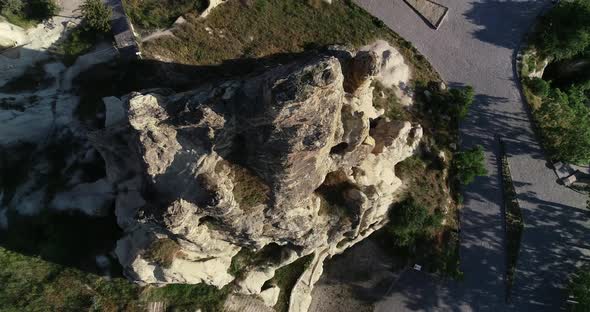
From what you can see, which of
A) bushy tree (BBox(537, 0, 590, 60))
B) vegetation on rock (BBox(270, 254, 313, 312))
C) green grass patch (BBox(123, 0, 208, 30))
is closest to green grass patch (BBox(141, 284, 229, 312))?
vegetation on rock (BBox(270, 254, 313, 312))

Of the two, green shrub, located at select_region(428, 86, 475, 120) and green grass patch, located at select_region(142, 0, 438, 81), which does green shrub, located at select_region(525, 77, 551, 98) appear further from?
green grass patch, located at select_region(142, 0, 438, 81)

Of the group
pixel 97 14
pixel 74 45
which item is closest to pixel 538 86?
pixel 97 14

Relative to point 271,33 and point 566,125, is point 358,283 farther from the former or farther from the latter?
point 566,125

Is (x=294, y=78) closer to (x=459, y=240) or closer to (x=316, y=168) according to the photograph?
(x=316, y=168)

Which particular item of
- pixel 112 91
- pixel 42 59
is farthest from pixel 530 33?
pixel 42 59

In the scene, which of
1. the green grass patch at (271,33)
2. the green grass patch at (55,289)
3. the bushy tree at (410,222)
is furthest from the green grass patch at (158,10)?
the bushy tree at (410,222)

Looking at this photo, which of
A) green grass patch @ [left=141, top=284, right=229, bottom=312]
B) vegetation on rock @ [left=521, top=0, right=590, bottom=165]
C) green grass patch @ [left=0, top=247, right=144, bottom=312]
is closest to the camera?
green grass patch @ [left=0, top=247, right=144, bottom=312]
